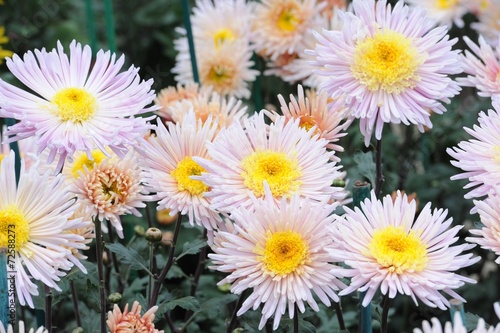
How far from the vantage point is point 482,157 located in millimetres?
1294

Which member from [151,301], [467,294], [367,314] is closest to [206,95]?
[151,301]

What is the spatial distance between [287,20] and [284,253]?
1068mm

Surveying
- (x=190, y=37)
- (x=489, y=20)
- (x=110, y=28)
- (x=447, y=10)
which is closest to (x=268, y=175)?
(x=190, y=37)

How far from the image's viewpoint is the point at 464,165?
128cm

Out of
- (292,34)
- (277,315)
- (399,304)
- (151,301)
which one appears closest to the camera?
(277,315)

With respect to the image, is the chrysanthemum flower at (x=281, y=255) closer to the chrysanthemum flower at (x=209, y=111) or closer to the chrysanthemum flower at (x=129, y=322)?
the chrysanthemum flower at (x=129, y=322)

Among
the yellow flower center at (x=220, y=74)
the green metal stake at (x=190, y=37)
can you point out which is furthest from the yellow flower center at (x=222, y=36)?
the green metal stake at (x=190, y=37)

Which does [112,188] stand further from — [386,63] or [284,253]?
[386,63]

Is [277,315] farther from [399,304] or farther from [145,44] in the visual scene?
[145,44]

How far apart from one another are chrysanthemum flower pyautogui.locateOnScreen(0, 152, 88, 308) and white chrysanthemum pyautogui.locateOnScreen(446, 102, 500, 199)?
0.61 m

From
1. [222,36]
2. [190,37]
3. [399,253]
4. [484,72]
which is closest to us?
[399,253]

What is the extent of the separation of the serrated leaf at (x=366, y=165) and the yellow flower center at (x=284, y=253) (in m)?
0.41

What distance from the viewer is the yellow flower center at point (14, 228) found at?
119 centimetres

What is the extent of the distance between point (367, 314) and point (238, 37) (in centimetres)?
112
